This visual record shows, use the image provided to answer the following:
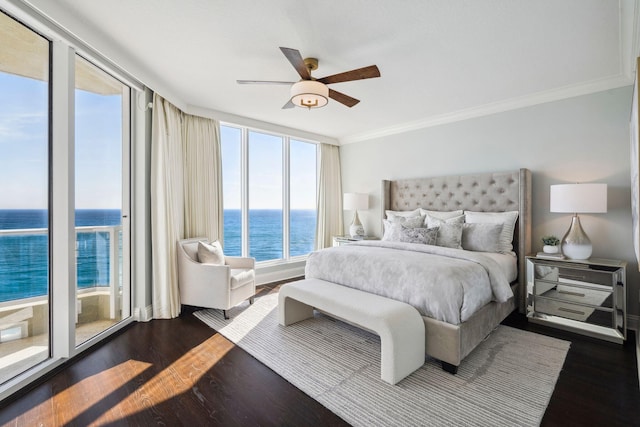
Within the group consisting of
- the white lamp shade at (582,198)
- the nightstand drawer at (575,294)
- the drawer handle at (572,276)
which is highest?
the white lamp shade at (582,198)

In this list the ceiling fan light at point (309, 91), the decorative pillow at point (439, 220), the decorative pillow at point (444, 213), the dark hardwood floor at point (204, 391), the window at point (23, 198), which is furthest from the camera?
the decorative pillow at point (444, 213)

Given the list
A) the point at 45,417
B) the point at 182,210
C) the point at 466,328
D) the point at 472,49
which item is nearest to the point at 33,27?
the point at 182,210

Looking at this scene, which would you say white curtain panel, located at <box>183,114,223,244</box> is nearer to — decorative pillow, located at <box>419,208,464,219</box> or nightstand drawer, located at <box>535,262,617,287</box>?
decorative pillow, located at <box>419,208,464,219</box>

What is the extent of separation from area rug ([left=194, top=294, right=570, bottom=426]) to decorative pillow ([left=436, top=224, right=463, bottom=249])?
1001 mm

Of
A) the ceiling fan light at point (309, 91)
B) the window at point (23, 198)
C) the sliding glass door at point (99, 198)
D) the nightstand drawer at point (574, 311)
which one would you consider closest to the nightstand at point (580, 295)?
the nightstand drawer at point (574, 311)

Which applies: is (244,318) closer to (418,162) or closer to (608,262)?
(418,162)

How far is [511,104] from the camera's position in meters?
3.70

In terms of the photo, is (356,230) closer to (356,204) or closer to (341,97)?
(356,204)

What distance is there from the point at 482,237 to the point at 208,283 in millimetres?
3246

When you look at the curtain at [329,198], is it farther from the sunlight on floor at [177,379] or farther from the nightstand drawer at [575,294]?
the nightstand drawer at [575,294]

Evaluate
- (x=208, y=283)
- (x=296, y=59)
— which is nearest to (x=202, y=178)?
(x=208, y=283)

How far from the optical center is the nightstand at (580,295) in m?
2.68

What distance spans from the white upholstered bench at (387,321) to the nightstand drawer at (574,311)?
5.74 ft

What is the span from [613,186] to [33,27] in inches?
209
